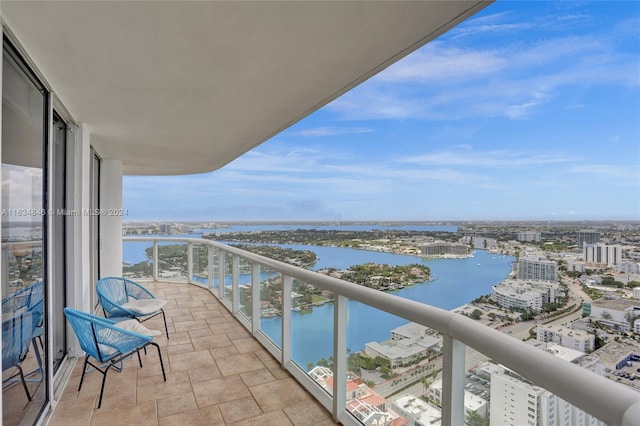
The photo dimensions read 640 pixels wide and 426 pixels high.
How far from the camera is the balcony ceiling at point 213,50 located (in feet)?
5.43

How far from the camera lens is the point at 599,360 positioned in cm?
108

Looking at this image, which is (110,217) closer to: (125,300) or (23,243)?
(125,300)

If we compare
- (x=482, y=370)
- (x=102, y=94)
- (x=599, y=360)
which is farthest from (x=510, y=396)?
(x=102, y=94)

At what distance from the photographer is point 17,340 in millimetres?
2016

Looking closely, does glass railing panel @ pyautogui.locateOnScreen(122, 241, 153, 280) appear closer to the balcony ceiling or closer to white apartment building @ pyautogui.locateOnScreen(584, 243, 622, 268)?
the balcony ceiling

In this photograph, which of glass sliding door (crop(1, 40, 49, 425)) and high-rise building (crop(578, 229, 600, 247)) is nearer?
high-rise building (crop(578, 229, 600, 247))

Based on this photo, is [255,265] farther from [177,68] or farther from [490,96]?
[490,96]

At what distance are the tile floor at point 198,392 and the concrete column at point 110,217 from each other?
→ 2064mm

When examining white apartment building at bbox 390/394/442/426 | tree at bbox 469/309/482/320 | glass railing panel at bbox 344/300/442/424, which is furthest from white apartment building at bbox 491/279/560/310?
white apartment building at bbox 390/394/442/426

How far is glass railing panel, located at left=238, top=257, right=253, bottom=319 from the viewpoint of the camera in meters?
4.60

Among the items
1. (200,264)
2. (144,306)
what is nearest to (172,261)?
(200,264)

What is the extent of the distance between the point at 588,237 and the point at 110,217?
631cm

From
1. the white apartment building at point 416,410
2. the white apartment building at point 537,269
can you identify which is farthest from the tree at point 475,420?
the white apartment building at point 537,269

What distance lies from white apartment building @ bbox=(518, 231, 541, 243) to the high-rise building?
0.32 metres
